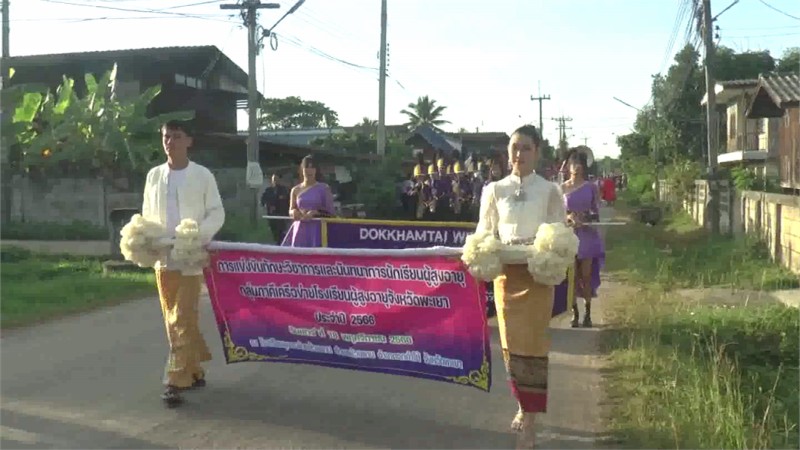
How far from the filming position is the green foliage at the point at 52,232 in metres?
22.3

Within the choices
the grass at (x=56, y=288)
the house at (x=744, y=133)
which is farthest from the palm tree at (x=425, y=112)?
the grass at (x=56, y=288)

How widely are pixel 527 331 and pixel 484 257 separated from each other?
1.73ft

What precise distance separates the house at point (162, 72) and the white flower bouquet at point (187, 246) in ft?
88.8

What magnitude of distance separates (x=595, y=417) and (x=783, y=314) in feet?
14.7

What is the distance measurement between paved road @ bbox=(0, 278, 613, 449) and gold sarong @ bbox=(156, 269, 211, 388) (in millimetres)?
250

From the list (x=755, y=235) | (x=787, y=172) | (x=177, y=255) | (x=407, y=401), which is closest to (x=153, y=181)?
(x=177, y=255)

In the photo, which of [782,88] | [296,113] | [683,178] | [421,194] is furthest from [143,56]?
[296,113]

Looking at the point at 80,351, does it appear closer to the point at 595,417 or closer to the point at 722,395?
the point at 595,417

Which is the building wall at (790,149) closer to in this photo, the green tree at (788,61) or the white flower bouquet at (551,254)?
the white flower bouquet at (551,254)

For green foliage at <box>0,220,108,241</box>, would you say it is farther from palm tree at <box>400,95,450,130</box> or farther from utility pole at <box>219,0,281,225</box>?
palm tree at <box>400,95,450,130</box>

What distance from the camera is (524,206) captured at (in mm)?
5434

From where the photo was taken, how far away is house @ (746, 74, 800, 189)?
2382 centimetres

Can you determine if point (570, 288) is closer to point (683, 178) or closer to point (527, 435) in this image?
point (527, 435)

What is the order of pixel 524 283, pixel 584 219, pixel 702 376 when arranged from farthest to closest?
pixel 584 219
pixel 702 376
pixel 524 283
